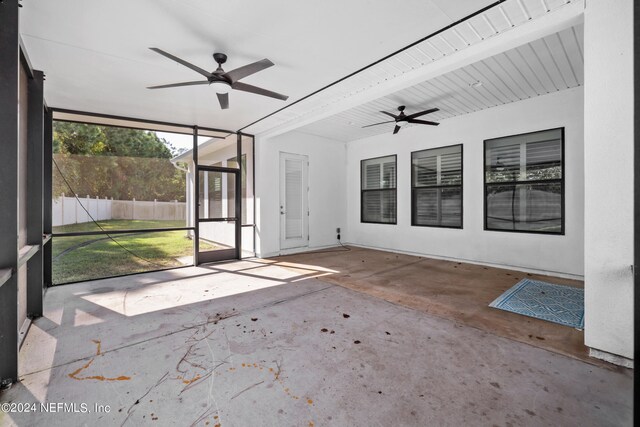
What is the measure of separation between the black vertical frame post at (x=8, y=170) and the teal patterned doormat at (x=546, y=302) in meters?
4.47

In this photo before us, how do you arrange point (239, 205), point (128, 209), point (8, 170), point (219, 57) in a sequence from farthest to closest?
point (128, 209) < point (239, 205) < point (219, 57) < point (8, 170)

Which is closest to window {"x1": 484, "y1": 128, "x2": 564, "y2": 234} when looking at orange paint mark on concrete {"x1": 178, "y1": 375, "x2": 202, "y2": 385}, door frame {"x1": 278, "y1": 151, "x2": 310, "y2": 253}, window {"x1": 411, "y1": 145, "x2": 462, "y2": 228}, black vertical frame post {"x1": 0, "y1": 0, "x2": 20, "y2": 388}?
window {"x1": 411, "y1": 145, "x2": 462, "y2": 228}

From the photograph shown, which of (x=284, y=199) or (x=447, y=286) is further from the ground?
Result: (x=284, y=199)

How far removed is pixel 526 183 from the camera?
16.5 feet

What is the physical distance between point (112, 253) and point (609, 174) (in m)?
9.53

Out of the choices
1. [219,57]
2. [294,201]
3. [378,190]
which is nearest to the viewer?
[219,57]

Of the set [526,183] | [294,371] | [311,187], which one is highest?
[311,187]

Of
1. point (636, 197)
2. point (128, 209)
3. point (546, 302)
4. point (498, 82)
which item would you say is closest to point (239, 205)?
point (128, 209)

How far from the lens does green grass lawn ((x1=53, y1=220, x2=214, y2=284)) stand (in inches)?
220

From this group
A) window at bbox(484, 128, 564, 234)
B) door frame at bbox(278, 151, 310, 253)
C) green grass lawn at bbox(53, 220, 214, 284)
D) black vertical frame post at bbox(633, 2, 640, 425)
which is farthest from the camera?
door frame at bbox(278, 151, 310, 253)

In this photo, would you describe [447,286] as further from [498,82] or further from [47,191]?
[47,191]

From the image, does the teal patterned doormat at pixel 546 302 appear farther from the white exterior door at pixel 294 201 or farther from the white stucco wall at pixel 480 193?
the white exterior door at pixel 294 201

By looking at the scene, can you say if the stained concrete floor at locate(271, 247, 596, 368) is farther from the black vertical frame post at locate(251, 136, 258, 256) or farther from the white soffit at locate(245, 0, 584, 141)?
the white soffit at locate(245, 0, 584, 141)

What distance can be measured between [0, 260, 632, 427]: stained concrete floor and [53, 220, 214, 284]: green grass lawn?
99.4 inches
